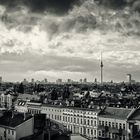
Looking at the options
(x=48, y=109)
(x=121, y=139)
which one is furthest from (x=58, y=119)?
(x=121, y=139)

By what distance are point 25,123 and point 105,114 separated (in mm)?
43437

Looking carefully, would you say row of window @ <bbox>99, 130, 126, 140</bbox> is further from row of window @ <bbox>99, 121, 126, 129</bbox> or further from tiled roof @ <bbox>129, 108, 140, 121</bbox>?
tiled roof @ <bbox>129, 108, 140, 121</bbox>

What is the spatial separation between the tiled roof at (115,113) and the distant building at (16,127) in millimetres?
37036

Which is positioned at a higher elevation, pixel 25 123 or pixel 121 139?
pixel 25 123

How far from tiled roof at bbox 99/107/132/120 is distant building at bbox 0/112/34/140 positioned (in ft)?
122

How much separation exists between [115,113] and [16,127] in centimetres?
4346

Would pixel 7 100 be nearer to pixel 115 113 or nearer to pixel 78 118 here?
pixel 78 118

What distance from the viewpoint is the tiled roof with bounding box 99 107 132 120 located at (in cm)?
9488

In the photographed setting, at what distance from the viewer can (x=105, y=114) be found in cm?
10125

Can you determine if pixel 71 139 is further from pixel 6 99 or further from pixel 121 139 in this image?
pixel 6 99

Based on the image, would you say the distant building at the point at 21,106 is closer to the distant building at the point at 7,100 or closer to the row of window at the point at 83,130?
the distant building at the point at 7,100

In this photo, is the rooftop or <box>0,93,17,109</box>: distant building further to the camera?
<box>0,93,17,109</box>: distant building

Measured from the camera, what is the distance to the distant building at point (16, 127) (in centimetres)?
6072

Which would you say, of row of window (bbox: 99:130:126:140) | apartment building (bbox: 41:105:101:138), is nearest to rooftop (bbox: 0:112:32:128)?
row of window (bbox: 99:130:126:140)
